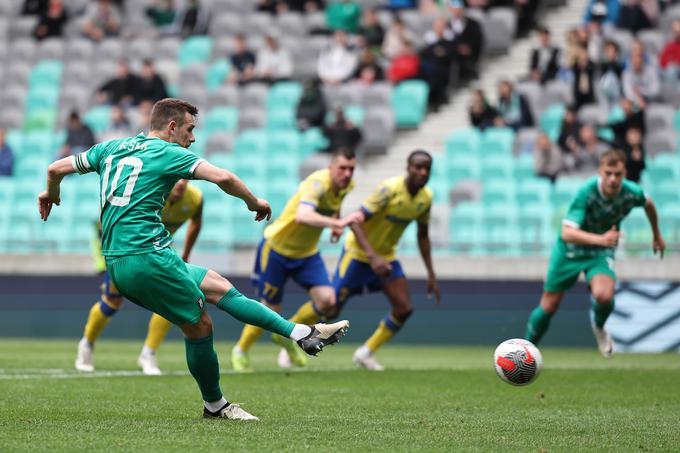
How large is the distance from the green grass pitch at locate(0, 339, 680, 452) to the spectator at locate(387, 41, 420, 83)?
9427 millimetres

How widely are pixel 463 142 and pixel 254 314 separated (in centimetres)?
1364

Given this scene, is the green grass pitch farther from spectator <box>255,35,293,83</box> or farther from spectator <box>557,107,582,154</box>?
spectator <box>255,35,293,83</box>

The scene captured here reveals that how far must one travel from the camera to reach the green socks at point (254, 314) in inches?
318

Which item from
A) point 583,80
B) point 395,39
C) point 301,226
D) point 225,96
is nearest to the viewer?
point 301,226

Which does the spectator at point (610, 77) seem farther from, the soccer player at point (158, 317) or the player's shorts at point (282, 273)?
the soccer player at point (158, 317)

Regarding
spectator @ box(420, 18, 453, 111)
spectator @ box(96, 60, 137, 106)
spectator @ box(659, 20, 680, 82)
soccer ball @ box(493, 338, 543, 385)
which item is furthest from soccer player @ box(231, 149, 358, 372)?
spectator @ box(96, 60, 137, 106)

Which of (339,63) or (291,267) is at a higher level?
(339,63)

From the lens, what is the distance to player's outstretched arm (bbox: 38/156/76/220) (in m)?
8.21

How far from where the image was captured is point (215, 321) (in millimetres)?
19516

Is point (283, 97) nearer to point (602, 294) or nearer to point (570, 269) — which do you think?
point (570, 269)

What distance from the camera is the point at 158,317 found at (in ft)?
42.4

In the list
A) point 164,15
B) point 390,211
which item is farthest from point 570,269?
point 164,15

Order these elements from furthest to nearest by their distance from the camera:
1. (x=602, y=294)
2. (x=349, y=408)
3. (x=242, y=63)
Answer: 1. (x=242, y=63)
2. (x=602, y=294)
3. (x=349, y=408)

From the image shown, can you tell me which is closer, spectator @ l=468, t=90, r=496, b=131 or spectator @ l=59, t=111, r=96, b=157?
spectator @ l=468, t=90, r=496, b=131
